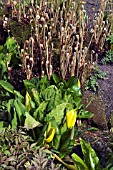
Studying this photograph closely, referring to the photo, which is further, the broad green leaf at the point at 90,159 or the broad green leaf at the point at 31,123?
the broad green leaf at the point at 31,123

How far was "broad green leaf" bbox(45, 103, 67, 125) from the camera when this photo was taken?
3.95m

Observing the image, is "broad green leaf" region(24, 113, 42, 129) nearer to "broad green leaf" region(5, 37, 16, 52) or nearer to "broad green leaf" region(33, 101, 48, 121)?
"broad green leaf" region(33, 101, 48, 121)

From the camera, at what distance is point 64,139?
396cm

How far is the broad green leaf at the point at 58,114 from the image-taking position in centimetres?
395

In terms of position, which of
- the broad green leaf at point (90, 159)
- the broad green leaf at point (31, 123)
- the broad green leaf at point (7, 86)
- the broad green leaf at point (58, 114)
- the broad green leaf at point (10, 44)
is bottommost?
the broad green leaf at point (90, 159)

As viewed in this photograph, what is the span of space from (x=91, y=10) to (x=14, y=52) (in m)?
2.04

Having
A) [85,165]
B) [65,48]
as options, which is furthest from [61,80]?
[85,165]

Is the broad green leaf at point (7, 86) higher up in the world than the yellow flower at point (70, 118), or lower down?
higher up

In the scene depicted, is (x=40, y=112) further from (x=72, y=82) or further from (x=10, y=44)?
(x=10, y=44)

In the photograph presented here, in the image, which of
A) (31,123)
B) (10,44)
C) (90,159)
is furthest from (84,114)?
(10,44)

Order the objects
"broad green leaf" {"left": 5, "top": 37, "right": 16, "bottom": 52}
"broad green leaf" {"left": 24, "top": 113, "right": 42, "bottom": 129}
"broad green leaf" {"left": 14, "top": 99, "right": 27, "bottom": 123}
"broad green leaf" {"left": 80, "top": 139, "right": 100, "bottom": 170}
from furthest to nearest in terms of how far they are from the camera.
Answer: "broad green leaf" {"left": 5, "top": 37, "right": 16, "bottom": 52}, "broad green leaf" {"left": 14, "top": 99, "right": 27, "bottom": 123}, "broad green leaf" {"left": 24, "top": 113, "right": 42, "bottom": 129}, "broad green leaf" {"left": 80, "top": 139, "right": 100, "bottom": 170}

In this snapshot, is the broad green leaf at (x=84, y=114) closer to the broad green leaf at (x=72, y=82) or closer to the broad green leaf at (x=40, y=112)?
the broad green leaf at (x=72, y=82)

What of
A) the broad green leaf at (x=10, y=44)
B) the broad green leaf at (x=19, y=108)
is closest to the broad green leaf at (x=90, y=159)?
the broad green leaf at (x=19, y=108)

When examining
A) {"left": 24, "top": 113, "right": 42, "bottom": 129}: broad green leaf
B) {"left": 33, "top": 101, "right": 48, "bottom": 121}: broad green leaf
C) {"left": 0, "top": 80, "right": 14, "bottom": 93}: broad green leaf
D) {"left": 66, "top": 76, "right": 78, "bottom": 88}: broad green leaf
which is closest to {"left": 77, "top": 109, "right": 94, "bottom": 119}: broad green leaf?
{"left": 66, "top": 76, "right": 78, "bottom": 88}: broad green leaf
